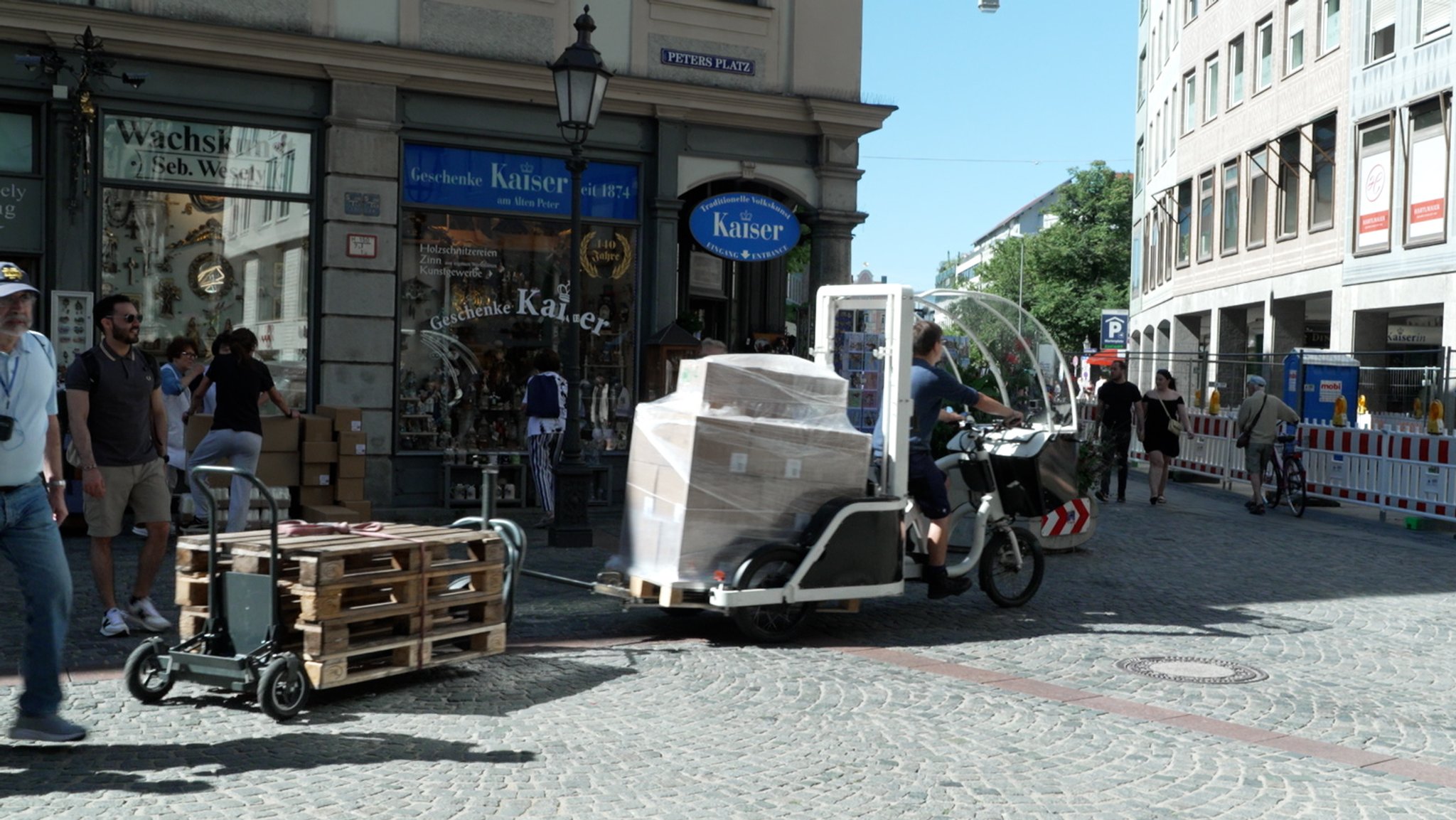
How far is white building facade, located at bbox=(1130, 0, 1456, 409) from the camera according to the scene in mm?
26219

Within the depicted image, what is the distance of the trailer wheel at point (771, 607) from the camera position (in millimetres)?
8156

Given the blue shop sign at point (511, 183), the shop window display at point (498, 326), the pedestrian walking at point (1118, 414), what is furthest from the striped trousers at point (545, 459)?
the pedestrian walking at point (1118, 414)

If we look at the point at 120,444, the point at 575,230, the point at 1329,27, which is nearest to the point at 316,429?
the point at 575,230

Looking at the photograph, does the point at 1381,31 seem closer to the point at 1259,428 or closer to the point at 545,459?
the point at 1259,428

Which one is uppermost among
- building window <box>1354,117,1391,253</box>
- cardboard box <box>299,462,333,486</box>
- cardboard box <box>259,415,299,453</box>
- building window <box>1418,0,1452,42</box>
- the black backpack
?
building window <box>1418,0,1452,42</box>

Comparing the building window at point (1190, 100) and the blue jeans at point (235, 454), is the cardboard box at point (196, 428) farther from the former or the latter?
the building window at point (1190, 100)

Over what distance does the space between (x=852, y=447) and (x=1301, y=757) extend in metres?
3.23

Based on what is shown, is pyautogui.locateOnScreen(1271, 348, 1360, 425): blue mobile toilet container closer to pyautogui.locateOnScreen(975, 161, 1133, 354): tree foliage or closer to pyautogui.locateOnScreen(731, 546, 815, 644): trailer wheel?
pyautogui.locateOnScreen(731, 546, 815, 644): trailer wheel

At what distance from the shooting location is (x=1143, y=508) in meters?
17.8

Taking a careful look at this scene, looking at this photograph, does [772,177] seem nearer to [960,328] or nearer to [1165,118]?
[960,328]

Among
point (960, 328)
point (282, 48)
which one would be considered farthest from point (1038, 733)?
point (282, 48)

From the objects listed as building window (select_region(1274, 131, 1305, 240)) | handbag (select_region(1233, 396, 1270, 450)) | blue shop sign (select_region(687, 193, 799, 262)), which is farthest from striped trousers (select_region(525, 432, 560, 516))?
building window (select_region(1274, 131, 1305, 240))

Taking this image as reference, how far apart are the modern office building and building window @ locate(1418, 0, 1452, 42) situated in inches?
550

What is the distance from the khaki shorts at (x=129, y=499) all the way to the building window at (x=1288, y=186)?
28.6 metres
